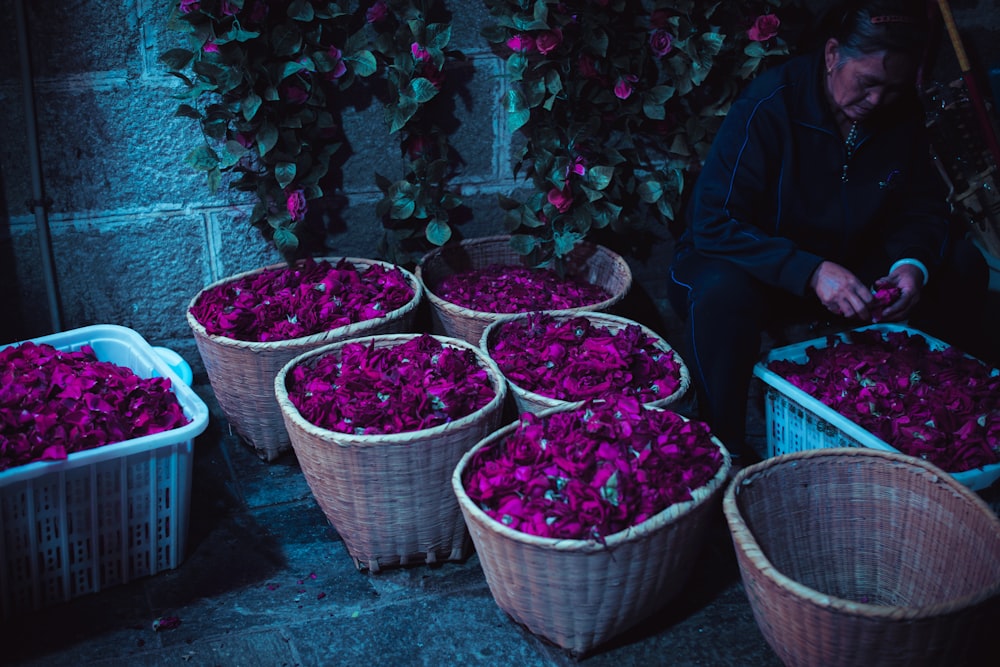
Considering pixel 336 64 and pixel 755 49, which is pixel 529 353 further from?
pixel 755 49

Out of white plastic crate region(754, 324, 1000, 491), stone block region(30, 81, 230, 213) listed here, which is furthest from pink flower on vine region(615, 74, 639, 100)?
stone block region(30, 81, 230, 213)

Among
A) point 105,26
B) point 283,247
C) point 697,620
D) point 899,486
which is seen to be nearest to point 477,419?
point 697,620

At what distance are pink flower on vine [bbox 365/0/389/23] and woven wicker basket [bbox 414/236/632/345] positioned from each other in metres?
0.84

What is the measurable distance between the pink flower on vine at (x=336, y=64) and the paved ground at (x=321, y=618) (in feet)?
4.94

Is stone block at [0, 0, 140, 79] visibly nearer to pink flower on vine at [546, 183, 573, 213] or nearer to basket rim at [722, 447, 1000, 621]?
pink flower on vine at [546, 183, 573, 213]

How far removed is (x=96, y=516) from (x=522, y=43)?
78.7 inches

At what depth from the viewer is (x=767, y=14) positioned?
10.4ft

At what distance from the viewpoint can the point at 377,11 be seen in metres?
3.00

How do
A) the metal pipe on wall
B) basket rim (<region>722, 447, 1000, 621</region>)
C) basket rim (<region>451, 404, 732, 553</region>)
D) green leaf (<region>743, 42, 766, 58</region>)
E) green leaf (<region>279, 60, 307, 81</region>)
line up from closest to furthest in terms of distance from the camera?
basket rim (<region>722, 447, 1000, 621</region>) < basket rim (<region>451, 404, 732, 553</region>) < the metal pipe on wall < green leaf (<region>279, 60, 307, 81</region>) < green leaf (<region>743, 42, 766, 58</region>)

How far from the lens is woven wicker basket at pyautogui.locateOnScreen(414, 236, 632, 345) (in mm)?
3051

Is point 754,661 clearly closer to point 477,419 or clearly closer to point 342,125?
point 477,419

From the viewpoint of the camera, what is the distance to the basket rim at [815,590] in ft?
5.49

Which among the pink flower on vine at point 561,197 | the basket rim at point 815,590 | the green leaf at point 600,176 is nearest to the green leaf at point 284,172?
the pink flower on vine at point 561,197

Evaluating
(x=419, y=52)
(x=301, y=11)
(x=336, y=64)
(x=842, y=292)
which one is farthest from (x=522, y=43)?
(x=842, y=292)
